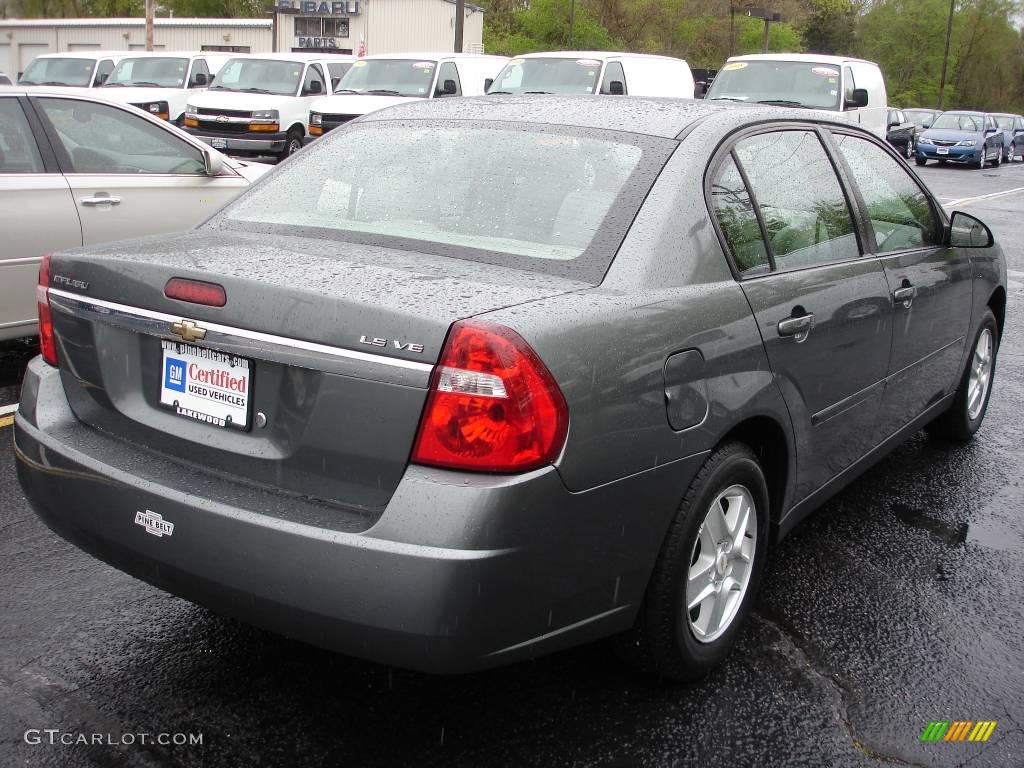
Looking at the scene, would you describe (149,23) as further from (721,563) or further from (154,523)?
(721,563)

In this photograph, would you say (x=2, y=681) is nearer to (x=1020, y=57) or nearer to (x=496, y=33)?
(x=496, y=33)

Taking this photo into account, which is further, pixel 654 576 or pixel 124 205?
pixel 124 205

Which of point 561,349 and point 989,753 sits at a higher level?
point 561,349

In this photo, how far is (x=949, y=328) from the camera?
15.4 feet

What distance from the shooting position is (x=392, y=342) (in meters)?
2.39

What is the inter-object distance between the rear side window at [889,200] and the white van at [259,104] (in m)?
15.1

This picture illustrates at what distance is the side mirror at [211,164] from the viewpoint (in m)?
6.48

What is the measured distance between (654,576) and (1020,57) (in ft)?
285

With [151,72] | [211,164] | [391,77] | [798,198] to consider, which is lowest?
[211,164]

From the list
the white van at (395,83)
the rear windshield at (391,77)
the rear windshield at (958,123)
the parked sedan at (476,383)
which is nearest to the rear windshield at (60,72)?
the white van at (395,83)

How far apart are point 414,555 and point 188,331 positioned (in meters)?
0.82

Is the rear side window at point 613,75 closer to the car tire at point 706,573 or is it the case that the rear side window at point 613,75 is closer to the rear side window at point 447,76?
the rear side window at point 447,76

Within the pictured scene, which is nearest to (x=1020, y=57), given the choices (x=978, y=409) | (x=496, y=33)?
(x=496, y=33)

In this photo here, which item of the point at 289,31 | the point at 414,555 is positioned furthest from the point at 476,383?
the point at 289,31
